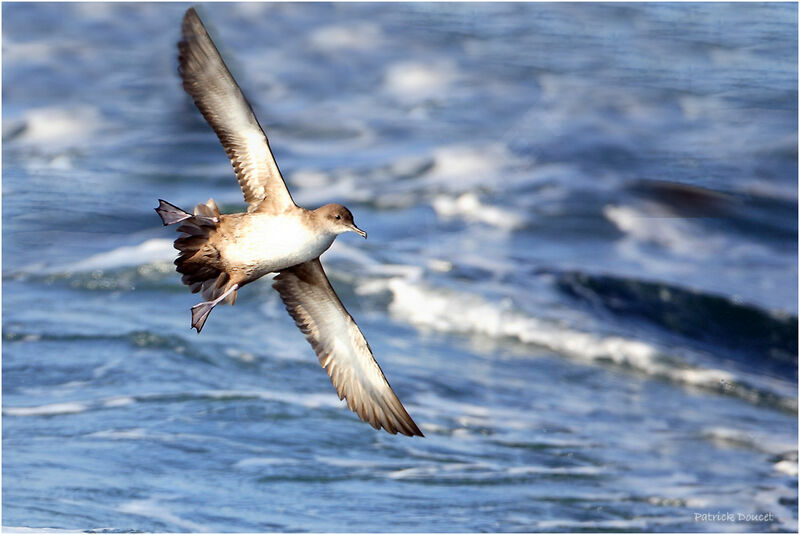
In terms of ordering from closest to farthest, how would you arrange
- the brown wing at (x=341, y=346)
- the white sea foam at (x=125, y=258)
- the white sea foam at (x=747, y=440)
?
the brown wing at (x=341, y=346)
the white sea foam at (x=747, y=440)
the white sea foam at (x=125, y=258)

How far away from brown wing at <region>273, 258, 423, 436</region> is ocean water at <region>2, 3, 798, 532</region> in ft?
8.86

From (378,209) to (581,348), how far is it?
3.59 metres

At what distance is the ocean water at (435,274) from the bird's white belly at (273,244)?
144 inches

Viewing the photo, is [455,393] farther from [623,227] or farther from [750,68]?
[750,68]

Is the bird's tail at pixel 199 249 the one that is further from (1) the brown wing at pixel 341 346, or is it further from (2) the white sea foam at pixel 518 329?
(2) the white sea foam at pixel 518 329

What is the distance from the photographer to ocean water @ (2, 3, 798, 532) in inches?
404

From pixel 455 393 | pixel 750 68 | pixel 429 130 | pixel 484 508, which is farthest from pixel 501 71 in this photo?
pixel 484 508

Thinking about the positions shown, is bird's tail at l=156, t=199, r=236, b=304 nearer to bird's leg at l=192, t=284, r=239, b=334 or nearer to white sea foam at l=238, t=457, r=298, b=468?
bird's leg at l=192, t=284, r=239, b=334

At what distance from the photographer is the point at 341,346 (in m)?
6.82

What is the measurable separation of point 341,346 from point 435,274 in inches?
296

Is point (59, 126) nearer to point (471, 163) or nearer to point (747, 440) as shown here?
point (471, 163)

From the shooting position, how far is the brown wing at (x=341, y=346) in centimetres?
662

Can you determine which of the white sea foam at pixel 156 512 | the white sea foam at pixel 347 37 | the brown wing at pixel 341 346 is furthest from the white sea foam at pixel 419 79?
the brown wing at pixel 341 346

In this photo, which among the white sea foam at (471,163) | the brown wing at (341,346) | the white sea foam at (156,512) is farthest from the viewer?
the white sea foam at (471,163)
